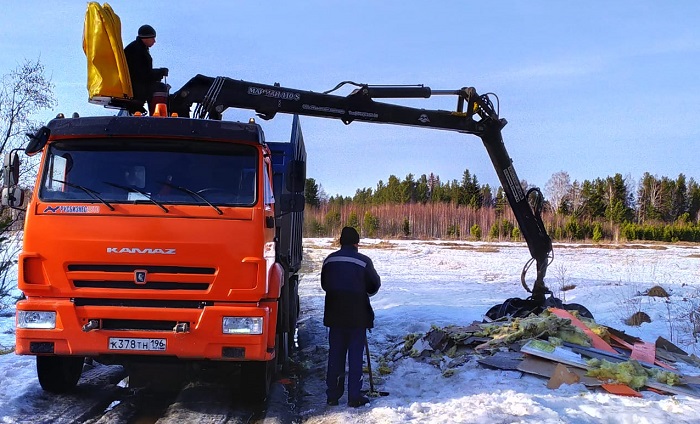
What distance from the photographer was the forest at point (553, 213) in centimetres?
6072

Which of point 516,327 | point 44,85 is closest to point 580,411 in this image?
point 516,327

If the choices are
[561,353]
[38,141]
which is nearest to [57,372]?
[38,141]

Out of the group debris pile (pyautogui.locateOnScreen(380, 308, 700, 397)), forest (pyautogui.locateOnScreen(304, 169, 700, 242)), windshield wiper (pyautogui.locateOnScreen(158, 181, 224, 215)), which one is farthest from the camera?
forest (pyautogui.locateOnScreen(304, 169, 700, 242))

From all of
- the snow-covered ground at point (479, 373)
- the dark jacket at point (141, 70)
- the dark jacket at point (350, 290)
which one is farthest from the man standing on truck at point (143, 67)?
the snow-covered ground at point (479, 373)

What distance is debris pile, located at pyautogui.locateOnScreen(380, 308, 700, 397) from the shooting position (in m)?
6.62

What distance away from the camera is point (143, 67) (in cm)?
748

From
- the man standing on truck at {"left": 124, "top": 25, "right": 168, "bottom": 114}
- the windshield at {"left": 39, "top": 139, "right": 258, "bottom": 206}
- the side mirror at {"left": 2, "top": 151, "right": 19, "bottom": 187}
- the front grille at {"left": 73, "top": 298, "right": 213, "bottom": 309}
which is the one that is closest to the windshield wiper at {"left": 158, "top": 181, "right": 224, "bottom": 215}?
the windshield at {"left": 39, "top": 139, "right": 258, "bottom": 206}

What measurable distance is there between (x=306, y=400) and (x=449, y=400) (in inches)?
64.5

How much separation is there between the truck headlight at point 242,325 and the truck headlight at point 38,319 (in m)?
1.55

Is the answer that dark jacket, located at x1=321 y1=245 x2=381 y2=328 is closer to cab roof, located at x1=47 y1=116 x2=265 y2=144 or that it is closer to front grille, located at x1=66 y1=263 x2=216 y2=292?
front grille, located at x1=66 y1=263 x2=216 y2=292

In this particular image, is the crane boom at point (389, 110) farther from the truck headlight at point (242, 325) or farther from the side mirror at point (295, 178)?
the truck headlight at point (242, 325)

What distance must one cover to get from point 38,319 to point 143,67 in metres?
3.44

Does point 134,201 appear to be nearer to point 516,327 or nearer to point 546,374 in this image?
Result: point 546,374

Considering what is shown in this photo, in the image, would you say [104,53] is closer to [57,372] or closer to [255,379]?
[57,372]
